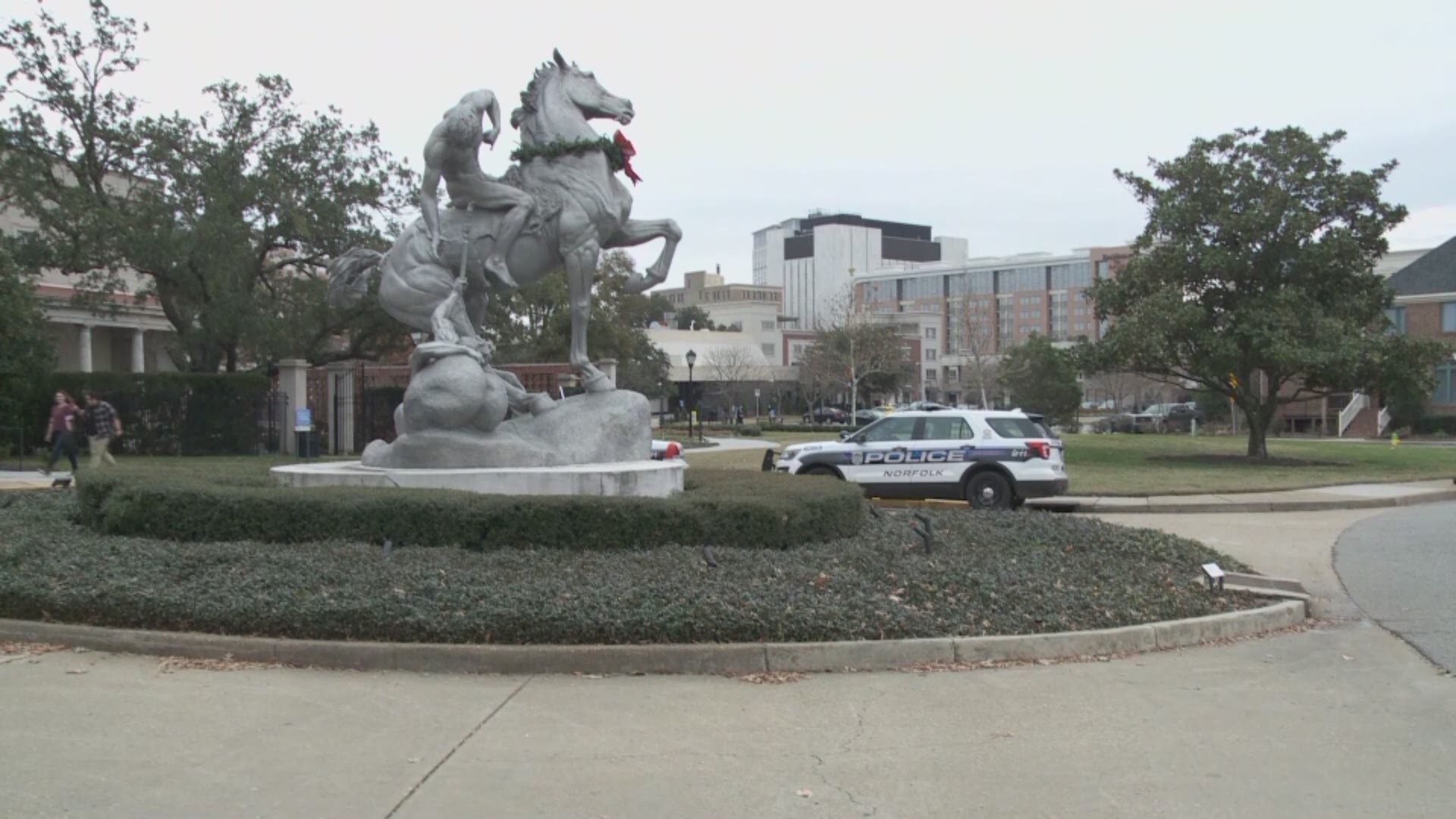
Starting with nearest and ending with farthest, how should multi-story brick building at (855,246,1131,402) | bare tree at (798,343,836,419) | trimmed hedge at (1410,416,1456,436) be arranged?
trimmed hedge at (1410,416,1456,436)
bare tree at (798,343,836,419)
multi-story brick building at (855,246,1131,402)

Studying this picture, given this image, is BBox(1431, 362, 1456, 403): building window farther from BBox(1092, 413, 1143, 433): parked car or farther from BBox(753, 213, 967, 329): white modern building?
BBox(753, 213, 967, 329): white modern building

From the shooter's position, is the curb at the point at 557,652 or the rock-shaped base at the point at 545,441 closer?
the curb at the point at 557,652

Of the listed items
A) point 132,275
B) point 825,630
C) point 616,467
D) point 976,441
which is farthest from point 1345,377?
point 132,275

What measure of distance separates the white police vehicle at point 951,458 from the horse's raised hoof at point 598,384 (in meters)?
6.48

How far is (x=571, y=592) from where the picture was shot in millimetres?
8062

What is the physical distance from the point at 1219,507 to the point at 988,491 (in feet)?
14.8

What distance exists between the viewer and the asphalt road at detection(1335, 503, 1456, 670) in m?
9.19

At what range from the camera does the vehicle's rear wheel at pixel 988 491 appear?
713 inches

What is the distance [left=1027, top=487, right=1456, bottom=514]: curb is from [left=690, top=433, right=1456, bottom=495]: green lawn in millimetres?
1713

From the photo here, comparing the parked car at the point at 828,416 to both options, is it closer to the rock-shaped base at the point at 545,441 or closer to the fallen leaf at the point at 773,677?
the rock-shaped base at the point at 545,441

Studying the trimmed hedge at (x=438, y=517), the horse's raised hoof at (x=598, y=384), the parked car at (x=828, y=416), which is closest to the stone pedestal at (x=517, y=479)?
the trimmed hedge at (x=438, y=517)

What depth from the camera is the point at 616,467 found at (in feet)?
38.9

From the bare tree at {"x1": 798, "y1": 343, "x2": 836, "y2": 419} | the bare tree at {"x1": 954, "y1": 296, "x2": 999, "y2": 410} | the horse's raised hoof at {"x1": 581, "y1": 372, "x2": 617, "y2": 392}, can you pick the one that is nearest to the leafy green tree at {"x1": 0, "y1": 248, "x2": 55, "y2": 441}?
the horse's raised hoof at {"x1": 581, "y1": 372, "x2": 617, "y2": 392}

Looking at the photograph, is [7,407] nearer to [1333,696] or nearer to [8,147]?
[8,147]
